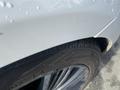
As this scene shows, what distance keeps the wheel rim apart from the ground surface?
0.28 meters

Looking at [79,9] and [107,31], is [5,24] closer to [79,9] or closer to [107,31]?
[79,9]

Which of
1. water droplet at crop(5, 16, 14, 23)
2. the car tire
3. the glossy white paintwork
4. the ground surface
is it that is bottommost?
the ground surface

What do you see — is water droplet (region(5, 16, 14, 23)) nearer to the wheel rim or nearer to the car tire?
the car tire

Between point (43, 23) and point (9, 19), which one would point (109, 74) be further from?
point (9, 19)

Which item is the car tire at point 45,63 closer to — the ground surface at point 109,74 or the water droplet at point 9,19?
the water droplet at point 9,19

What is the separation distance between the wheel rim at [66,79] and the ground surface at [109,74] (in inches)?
11.0

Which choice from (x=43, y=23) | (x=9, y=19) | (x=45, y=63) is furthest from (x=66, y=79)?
(x=9, y=19)

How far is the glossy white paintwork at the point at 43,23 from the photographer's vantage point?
1022 mm

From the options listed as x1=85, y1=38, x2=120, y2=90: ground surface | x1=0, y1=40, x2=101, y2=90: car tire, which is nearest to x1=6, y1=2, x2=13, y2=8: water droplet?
x1=0, y1=40, x2=101, y2=90: car tire

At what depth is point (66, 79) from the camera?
1.60 metres

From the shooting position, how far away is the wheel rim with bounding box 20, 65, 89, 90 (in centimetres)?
143

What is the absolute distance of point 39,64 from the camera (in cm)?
120

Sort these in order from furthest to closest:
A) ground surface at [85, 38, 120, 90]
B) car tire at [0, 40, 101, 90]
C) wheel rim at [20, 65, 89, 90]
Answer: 1. ground surface at [85, 38, 120, 90]
2. wheel rim at [20, 65, 89, 90]
3. car tire at [0, 40, 101, 90]

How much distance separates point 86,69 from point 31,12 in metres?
0.66
